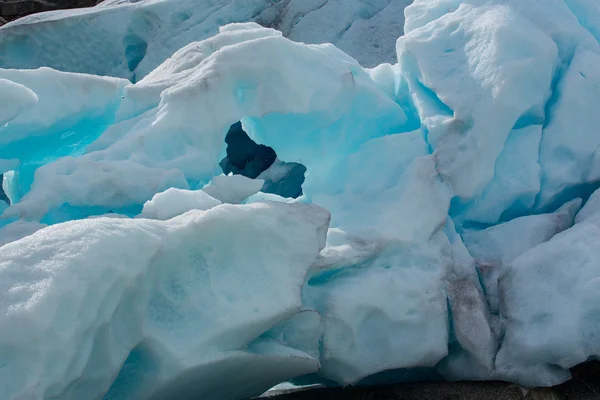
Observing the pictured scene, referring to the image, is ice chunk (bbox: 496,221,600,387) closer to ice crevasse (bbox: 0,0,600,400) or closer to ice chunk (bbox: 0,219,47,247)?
ice crevasse (bbox: 0,0,600,400)

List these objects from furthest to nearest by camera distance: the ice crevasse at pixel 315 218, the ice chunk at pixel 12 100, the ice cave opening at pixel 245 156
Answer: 1. the ice cave opening at pixel 245 156
2. the ice chunk at pixel 12 100
3. the ice crevasse at pixel 315 218

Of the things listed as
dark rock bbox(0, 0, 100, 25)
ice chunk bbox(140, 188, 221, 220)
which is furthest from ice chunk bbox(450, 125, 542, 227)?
dark rock bbox(0, 0, 100, 25)

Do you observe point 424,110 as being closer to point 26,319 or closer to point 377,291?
point 377,291

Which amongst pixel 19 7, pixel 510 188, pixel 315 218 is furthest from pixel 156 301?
pixel 19 7

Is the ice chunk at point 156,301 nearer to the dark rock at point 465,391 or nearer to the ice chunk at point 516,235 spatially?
the dark rock at point 465,391

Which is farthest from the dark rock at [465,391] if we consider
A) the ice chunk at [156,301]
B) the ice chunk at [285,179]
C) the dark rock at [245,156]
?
the dark rock at [245,156]

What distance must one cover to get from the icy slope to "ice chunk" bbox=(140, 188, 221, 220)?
12.0 feet

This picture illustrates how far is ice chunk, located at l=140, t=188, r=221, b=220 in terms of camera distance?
2820 mm

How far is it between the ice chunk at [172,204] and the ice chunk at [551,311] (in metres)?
1.26

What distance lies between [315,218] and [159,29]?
161 inches

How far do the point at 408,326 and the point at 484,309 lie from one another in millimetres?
331

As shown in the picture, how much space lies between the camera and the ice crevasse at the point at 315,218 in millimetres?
2312

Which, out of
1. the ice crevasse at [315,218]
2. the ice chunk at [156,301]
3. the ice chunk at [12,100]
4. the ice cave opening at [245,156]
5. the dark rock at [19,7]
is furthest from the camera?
the dark rock at [19,7]

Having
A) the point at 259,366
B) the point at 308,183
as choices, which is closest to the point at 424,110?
the point at 308,183
